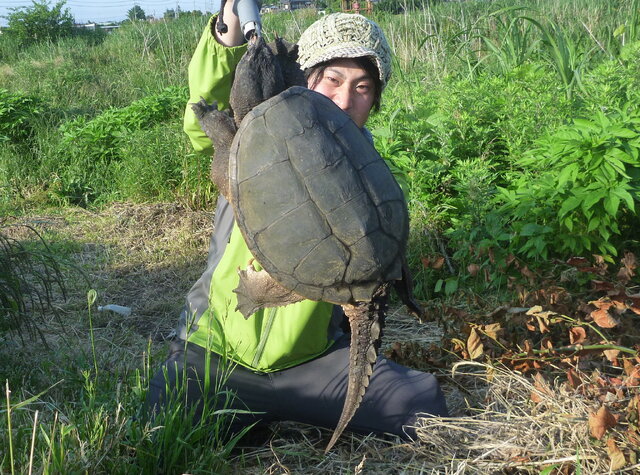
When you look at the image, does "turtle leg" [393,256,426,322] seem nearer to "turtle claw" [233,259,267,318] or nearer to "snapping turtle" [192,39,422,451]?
"snapping turtle" [192,39,422,451]

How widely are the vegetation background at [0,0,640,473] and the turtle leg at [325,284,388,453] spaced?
41cm

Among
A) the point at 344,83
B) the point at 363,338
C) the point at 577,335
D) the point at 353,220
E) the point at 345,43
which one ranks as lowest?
the point at 577,335

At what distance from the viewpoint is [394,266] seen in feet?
5.94

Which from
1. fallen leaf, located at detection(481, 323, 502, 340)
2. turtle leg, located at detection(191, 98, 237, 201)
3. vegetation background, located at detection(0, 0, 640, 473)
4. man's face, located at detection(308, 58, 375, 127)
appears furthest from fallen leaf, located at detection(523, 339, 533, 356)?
turtle leg, located at detection(191, 98, 237, 201)

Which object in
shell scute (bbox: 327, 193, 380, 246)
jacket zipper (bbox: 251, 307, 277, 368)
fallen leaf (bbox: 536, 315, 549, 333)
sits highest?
shell scute (bbox: 327, 193, 380, 246)

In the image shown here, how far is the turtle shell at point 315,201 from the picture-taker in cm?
175

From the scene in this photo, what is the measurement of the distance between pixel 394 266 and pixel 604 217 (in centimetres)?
159

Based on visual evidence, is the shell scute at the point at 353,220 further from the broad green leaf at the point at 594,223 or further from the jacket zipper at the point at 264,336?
the broad green leaf at the point at 594,223

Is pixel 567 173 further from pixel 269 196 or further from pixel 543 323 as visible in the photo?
pixel 269 196

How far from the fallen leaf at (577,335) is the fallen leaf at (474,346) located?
346 millimetres

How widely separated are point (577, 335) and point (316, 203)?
140cm

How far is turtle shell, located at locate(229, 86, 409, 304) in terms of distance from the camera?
68.7 inches

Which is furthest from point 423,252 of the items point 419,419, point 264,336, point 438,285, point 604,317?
point 264,336

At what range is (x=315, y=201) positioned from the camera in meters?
1.74
